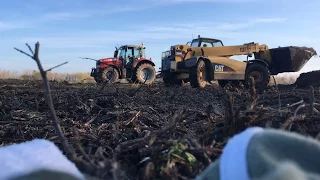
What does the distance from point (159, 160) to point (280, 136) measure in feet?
2.21

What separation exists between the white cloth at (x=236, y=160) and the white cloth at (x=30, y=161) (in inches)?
21.1

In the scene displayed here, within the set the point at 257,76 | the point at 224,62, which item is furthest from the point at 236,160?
the point at 257,76

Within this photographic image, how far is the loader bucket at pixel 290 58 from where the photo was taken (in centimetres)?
1667

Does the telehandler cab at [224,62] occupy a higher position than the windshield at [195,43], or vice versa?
the windshield at [195,43]

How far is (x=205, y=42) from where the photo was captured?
1708 centimetres

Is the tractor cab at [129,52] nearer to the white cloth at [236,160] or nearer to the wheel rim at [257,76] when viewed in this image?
the wheel rim at [257,76]

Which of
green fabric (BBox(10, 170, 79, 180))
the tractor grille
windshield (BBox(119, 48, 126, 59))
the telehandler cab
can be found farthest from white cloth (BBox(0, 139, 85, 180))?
windshield (BBox(119, 48, 126, 59))

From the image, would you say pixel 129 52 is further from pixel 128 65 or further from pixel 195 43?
pixel 195 43

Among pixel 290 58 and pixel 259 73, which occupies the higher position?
pixel 290 58

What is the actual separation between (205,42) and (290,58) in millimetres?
3771

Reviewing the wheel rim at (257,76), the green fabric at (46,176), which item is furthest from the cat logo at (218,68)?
the green fabric at (46,176)

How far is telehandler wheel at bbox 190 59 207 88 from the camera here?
1453cm

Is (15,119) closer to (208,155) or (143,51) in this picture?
(208,155)

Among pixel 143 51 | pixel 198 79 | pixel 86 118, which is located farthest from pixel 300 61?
pixel 86 118
